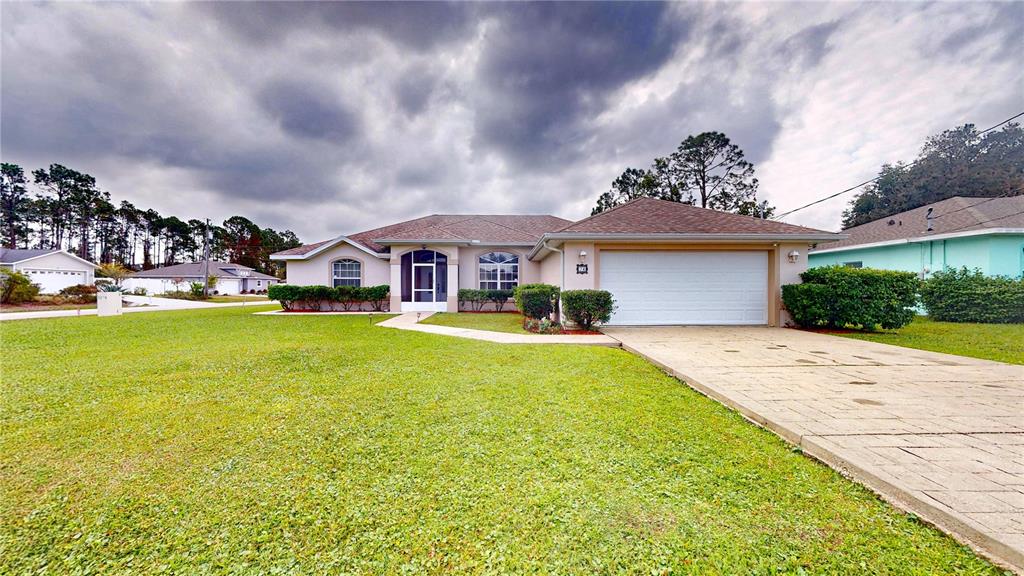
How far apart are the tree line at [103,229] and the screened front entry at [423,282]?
1036 inches

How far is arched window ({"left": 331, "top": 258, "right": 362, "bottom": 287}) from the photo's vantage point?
55.5 feet

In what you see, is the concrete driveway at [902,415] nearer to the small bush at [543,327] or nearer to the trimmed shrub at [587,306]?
the trimmed shrub at [587,306]

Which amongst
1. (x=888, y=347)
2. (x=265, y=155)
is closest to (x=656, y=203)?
(x=888, y=347)

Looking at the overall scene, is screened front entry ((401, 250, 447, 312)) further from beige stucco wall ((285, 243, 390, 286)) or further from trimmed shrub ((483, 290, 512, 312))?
trimmed shrub ((483, 290, 512, 312))

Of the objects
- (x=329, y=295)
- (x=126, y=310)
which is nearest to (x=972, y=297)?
(x=329, y=295)

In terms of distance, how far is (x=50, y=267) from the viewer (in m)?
27.2

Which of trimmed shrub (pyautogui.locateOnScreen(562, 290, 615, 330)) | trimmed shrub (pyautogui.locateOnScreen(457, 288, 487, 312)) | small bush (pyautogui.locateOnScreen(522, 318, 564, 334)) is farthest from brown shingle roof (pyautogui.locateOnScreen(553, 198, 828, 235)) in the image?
trimmed shrub (pyautogui.locateOnScreen(457, 288, 487, 312))

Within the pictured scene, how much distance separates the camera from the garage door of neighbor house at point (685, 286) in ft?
34.4

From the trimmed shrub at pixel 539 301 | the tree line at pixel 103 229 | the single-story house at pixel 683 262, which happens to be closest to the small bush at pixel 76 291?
the tree line at pixel 103 229

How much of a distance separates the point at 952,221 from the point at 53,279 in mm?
54241

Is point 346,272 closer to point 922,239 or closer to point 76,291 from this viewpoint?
point 76,291

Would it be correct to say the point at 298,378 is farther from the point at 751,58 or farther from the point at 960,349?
the point at 751,58

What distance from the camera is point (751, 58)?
11711 millimetres

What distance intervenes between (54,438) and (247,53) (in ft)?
39.1
